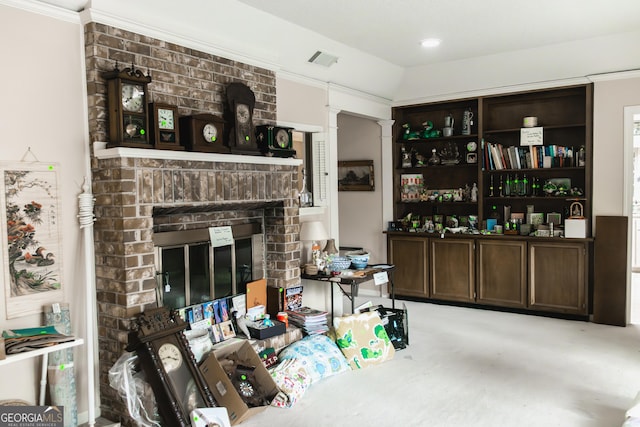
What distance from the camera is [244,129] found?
157 inches

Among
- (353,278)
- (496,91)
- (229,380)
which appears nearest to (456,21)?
(496,91)

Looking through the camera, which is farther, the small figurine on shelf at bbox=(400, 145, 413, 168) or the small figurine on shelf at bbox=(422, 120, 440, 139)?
the small figurine on shelf at bbox=(400, 145, 413, 168)

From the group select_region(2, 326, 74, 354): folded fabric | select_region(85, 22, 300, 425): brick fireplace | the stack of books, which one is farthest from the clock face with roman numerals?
select_region(2, 326, 74, 354): folded fabric

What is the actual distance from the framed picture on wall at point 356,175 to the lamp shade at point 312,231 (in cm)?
204

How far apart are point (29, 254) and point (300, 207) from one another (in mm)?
2566

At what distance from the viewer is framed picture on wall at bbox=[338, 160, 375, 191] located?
22.2 ft

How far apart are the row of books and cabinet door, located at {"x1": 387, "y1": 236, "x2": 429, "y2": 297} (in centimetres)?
124

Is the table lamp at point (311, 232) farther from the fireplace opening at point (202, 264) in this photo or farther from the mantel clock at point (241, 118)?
the mantel clock at point (241, 118)

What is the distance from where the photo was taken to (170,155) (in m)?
3.36

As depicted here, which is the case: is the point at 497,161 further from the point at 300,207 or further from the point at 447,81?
the point at 300,207

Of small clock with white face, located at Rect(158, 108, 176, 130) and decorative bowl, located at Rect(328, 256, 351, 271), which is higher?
small clock with white face, located at Rect(158, 108, 176, 130)

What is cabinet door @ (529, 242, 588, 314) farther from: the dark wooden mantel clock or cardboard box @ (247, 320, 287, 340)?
the dark wooden mantel clock

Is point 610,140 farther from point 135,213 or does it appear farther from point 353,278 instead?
point 135,213

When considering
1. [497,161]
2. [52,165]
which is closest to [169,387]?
[52,165]
